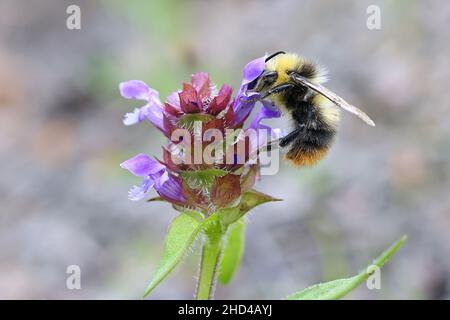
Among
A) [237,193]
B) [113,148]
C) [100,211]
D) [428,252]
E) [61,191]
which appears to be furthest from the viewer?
[113,148]

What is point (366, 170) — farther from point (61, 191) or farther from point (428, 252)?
point (61, 191)

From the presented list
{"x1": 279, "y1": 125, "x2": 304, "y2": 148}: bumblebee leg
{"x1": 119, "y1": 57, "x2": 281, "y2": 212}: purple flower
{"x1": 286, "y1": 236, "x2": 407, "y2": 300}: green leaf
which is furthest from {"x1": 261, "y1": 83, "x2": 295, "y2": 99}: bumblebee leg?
{"x1": 286, "y1": 236, "x2": 407, "y2": 300}: green leaf

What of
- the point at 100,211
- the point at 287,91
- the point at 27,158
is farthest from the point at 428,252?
the point at 27,158

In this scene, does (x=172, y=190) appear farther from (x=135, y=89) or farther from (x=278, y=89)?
(x=278, y=89)

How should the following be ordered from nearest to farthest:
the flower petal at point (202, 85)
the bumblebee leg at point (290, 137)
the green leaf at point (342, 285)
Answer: the green leaf at point (342, 285), the flower petal at point (202, 85), the bumblebee leg at point (290, 137)

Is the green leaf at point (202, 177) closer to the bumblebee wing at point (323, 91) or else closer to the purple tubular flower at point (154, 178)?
the purple tubular flower at point (154, 178)

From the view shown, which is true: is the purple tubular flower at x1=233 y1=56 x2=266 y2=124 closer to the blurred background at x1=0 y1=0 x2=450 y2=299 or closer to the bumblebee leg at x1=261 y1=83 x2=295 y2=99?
the bumblebee leg at x1=261 y1=83 x2=295 y2=99

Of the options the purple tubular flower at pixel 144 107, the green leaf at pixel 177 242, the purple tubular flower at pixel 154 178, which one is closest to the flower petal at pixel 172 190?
the purple tubular flower at pixel 154 178

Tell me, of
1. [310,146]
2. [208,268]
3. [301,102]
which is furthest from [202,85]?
[208,268]
